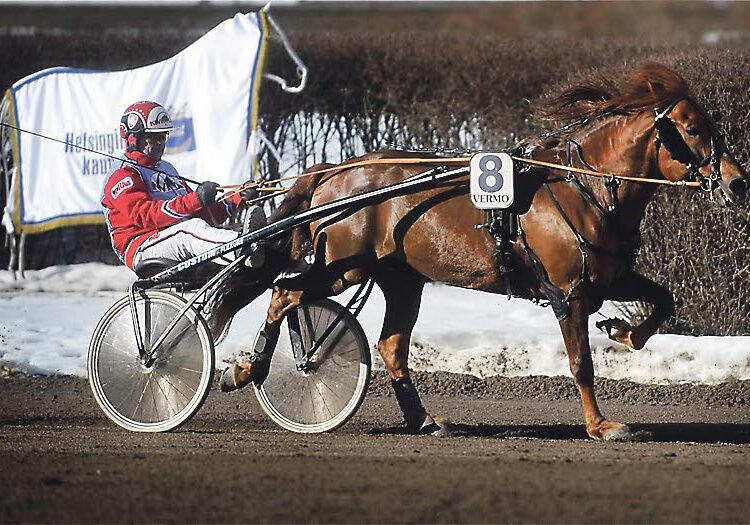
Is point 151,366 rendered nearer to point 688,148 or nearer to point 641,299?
point 641,299

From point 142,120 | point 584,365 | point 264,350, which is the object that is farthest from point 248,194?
point 584,365

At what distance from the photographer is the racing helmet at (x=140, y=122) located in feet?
27.0

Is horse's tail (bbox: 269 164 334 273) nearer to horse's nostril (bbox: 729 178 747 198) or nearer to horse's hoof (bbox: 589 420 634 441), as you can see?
horse's hoof (bbox: 589 420 634 441)

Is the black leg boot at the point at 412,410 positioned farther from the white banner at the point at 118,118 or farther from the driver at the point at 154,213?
the white banner at the point at 118,118

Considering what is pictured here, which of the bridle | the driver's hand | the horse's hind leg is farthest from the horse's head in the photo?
the driver's hand

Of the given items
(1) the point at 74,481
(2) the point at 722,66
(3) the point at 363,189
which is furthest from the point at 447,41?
(1) the point at 74,481

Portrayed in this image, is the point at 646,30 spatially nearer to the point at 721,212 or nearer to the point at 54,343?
the point at 721,212

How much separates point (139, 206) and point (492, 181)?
6.79ft

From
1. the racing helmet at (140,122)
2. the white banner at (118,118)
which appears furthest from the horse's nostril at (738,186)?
the white banner at (118,118)

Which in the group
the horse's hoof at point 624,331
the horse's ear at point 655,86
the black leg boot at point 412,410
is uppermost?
the horse's ear at point 655,86

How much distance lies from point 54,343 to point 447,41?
4.88 m

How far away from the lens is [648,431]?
25.7 ft

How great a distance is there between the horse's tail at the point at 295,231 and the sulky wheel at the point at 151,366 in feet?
1.99

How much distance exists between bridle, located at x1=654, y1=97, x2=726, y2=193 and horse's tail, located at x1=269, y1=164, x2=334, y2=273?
197 cm
